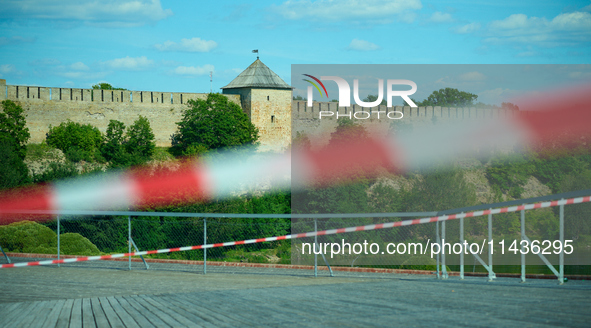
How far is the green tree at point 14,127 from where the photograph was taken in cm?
2905

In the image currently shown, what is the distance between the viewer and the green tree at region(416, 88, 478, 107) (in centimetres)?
6134

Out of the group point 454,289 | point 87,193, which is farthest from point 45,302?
point 87,193

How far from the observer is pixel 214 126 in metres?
34.1

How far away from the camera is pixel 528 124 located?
48.8 meters

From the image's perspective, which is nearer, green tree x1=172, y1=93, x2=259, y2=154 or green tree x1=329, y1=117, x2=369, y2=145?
green tree x1=172, y1=93, x2=259, y2=154

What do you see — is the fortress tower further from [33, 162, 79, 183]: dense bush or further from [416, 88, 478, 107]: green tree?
[416, 88, 478, 107]: green tree

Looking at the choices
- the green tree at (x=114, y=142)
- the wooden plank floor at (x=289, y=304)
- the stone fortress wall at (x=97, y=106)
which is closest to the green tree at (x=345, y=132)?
the stone fortress wall at (x=97, y=106)

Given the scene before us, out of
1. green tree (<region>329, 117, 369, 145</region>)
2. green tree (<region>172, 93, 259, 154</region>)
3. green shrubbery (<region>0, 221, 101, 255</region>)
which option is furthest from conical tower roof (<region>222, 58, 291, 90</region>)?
green shrubbery (<region>0, 221, 101, 255</region>)

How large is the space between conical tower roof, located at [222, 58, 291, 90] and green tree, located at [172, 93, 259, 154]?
1.65 meters

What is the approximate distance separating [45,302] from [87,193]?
25823mm

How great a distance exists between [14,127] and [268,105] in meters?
13.2

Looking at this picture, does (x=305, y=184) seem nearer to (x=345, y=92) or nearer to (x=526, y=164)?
(x=345, y=92)

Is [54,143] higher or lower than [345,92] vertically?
lower

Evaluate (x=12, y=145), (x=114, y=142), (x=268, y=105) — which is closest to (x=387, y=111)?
(x=268, y=105)
